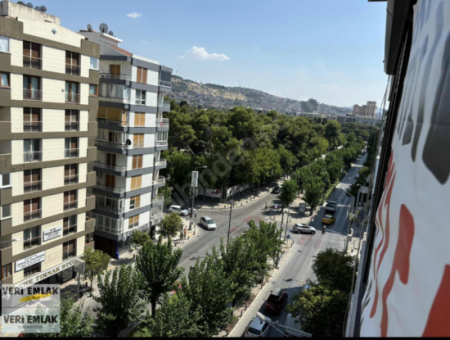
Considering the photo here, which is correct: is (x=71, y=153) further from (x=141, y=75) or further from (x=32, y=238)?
(x=141, y=75)

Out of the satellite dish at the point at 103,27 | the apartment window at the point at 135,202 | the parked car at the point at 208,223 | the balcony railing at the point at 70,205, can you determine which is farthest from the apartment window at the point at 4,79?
the parked car at the point at 208,223

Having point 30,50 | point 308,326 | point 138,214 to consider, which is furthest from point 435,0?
point 138,214

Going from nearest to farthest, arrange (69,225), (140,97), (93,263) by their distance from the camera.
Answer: (93,263)
(69,225)
(140,97)

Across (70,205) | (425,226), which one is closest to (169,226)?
(70,205)

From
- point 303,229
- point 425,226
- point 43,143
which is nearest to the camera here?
point 425,226

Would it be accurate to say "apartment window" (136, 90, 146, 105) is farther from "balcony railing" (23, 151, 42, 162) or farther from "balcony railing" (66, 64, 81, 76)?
"balcony railing" (23, 151, 42, 162)

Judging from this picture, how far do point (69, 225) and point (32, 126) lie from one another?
6445mm

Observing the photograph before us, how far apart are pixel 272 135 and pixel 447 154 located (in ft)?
203

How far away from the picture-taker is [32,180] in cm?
1800

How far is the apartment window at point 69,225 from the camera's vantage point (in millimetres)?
20375

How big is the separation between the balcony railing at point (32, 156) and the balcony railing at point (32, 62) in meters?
4.37

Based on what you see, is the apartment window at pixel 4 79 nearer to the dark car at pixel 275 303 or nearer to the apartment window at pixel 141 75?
the apartment window at pixel 141 75

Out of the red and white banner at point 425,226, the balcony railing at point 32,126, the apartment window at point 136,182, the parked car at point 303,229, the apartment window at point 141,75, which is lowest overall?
the parked car at point 303,229

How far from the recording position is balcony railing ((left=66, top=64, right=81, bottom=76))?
756 inches
